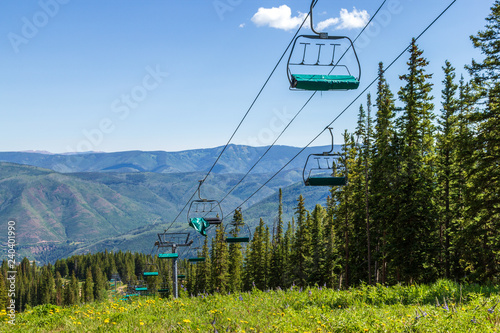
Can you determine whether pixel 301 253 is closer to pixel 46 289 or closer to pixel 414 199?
pixel 414 199

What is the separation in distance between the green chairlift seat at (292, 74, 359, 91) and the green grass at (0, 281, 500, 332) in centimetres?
443

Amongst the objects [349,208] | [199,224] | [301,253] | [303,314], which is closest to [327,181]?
[303,314]

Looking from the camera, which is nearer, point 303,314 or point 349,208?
point 303,314

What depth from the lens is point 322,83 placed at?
7.07m

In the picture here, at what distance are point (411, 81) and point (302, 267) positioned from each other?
29939 millimetres

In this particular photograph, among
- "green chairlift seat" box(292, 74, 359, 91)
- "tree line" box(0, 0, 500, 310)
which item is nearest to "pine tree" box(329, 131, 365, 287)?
"tree line" box(0, 0, 500, 310)

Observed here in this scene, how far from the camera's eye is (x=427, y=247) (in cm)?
2941

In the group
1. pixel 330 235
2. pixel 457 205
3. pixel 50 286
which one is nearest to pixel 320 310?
pixel 457 205

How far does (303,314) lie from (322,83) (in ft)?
17.3

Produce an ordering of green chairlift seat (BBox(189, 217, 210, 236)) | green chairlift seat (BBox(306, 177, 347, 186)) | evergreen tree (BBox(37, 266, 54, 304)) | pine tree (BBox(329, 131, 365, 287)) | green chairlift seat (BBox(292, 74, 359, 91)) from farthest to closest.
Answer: evergreen tree (BBox(37, 266, 54, 304))
pine tree (BBox(329, 131, 365, 287))
green chairlift seat (BBox(189, 217, 210, 236))
green chairlift seat (BBox(306, 177, 347, 186))
green chairlift seat (BBox(292, 74, 359, 91))

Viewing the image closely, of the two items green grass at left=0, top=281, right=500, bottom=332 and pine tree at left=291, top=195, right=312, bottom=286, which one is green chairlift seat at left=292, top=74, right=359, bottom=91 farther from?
pine tree at left=291, top=195, right=312, bottom=286

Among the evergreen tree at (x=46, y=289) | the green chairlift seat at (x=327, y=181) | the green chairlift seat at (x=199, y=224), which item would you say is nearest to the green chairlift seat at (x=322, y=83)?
the green chairlift seat at (x=327, y=181)

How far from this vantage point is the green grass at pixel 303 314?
307 inches

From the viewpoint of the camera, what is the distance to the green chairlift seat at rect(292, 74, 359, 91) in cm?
696
